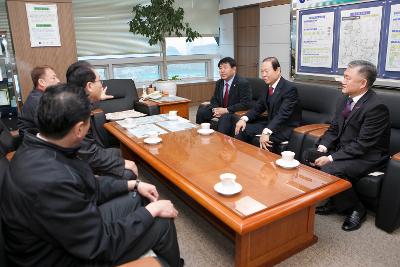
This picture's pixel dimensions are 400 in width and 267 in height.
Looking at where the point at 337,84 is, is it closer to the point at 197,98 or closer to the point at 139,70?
the point at 197,98

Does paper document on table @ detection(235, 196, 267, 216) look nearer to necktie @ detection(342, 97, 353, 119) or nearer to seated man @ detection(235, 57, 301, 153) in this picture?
necktie @ detection(342, 97, 353, 119)

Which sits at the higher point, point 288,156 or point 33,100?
point 33,100

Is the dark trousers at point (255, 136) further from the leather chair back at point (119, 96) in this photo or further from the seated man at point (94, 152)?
the leather chair back at point (119, 96)

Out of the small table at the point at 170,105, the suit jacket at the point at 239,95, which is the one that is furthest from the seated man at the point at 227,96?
the small table at the point at 170,105

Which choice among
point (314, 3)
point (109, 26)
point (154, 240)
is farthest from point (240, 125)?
point (109, 26)

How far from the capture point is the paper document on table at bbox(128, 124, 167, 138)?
2682mm

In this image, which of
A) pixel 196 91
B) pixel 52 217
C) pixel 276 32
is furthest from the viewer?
pixel 196 91

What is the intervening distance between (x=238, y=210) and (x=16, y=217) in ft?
2.89

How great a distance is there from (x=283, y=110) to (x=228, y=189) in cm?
161

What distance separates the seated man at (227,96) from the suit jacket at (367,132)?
56.1 inches

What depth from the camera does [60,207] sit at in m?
0.99

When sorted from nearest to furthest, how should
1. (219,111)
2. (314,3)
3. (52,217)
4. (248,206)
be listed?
1. (52,217)
2. (248,206)
3. (219,111)
4. (314,3)

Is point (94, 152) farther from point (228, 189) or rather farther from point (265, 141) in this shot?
point (265, 141)

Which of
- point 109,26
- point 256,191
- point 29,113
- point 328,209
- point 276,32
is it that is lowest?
point 328,209
